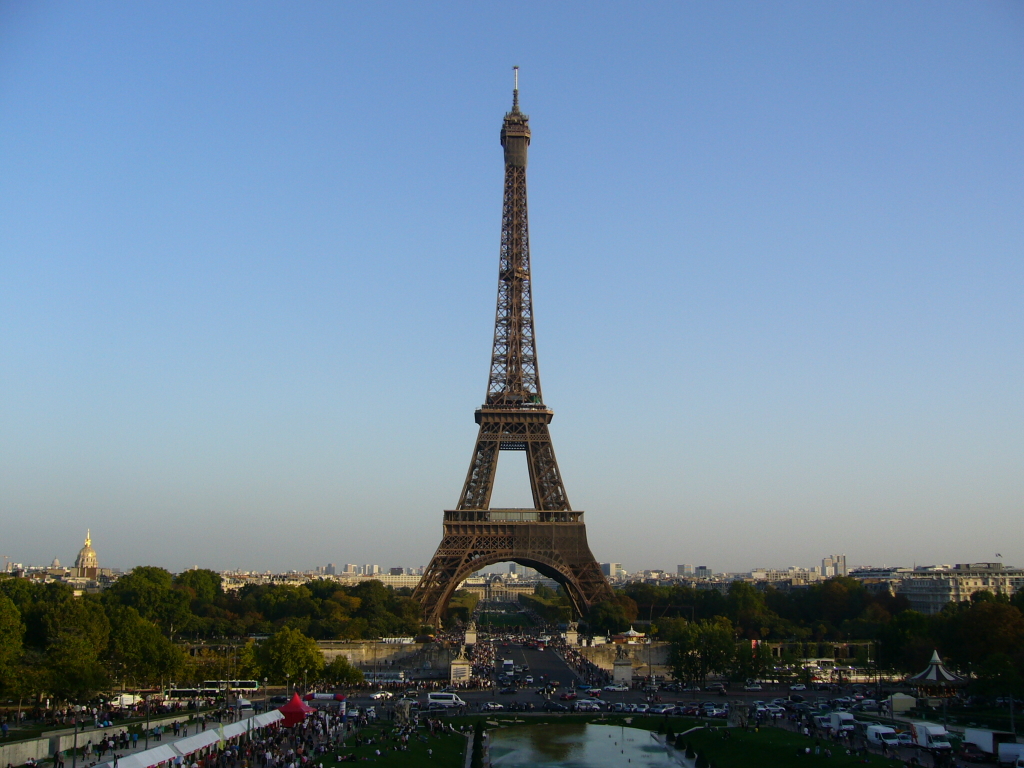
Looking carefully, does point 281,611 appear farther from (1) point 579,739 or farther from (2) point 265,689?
(1) point 579,739

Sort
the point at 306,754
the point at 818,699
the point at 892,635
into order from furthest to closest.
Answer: the point at 892,635
the point at 818,699
the point at 306,754

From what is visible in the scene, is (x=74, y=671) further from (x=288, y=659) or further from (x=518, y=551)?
(x=518, y=551)

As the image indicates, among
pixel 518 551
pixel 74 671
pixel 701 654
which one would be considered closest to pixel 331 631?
pixel 518 551

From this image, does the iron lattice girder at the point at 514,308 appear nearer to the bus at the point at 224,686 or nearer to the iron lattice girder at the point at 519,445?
the iron lattice girder at the point at 519,445

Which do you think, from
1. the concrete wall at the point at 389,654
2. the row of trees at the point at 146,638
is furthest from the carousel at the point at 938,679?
the concrete wall at the point at 389,654

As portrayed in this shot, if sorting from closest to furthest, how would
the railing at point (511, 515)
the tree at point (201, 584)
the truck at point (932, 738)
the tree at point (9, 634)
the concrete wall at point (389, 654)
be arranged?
the truck at point (932, 738) < the tree at point (9, 634) < the concrete wall at point (389, 654) < the railing at point (511, 515) < the tree at point (201, 584)

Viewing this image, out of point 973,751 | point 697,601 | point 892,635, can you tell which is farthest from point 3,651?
point 697,601
